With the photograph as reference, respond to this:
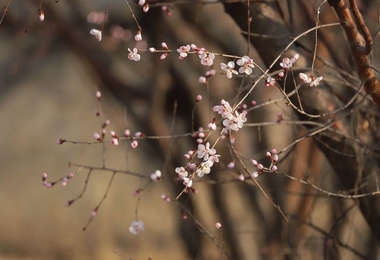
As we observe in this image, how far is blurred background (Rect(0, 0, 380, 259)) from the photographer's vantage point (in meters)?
4.58

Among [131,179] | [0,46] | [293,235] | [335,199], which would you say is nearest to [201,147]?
[335,199]

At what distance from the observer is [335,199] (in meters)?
3.35

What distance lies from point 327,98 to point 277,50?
0.80ft

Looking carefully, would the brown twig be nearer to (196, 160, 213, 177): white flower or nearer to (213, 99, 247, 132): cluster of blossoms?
(213, 99, 247, 132): cluster of blossoms

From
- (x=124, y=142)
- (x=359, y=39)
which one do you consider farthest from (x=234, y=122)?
(x=124, y=142)

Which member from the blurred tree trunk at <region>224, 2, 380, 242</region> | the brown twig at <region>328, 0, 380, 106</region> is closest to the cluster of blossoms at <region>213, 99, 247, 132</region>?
the brown twig at <region>328, 0, 380, 106</region>

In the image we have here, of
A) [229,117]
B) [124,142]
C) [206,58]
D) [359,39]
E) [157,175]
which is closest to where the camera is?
[229,117]

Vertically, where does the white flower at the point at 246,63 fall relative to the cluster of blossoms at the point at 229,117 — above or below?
above

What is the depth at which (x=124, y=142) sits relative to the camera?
536cm

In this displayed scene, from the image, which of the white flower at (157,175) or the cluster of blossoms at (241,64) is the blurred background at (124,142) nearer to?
the white flower at (157,175)

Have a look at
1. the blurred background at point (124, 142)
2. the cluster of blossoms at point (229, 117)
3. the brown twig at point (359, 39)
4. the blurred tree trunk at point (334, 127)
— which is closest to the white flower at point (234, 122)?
the cluster of blossoms at point (229, 117)

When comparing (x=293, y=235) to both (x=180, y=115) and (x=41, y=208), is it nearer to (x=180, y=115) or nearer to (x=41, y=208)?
(x=180, y=115)

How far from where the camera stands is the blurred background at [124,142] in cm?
458

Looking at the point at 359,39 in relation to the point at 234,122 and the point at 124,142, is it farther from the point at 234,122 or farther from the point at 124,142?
the point at 124,142
